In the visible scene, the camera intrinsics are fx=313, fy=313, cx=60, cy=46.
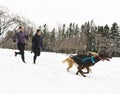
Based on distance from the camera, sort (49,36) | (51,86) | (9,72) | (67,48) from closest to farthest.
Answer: (51,86)
(9,72)
(67,48)
(49,36)

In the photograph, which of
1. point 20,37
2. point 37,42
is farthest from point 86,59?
point 20,37

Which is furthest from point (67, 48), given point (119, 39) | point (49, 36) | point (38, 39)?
point (38, 39)

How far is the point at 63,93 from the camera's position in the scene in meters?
8.64

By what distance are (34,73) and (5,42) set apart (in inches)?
1382

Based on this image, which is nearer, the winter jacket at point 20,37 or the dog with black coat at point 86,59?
the dog with black coat at point 86,59

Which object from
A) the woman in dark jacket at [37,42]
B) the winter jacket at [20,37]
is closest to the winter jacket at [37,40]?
the woman in dark jacket at [37,42]

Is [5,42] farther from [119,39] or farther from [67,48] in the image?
[119,39]

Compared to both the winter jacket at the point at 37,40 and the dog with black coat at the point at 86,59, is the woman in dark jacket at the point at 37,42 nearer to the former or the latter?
the winter jacket at the point at 37,40

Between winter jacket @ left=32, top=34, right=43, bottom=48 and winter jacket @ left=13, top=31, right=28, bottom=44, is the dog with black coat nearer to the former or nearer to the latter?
winter jacket @ left=32, top=34, right=43, bottom=48

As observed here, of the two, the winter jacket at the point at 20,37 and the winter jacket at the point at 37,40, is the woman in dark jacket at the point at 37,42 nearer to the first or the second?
the winter jacket at the point at 37,40

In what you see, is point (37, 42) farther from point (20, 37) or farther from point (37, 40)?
point (20, 37)

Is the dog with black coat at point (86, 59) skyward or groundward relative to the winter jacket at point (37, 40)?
groundward

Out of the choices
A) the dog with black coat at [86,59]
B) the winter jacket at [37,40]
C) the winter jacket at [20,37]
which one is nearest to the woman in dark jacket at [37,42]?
the winter jacket at [37,40]

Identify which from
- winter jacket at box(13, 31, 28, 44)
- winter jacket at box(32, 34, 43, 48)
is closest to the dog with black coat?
→ winter jacket at box(32, 34, 43, 48)
